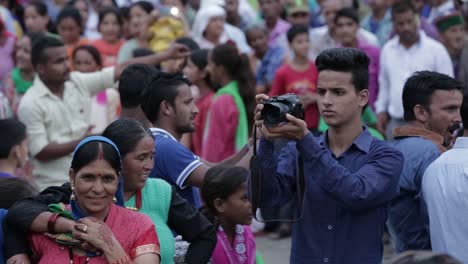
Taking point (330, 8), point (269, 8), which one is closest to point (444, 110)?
point (330, 8)

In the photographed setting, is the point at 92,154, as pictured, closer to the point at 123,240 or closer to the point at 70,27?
the point at 123,240

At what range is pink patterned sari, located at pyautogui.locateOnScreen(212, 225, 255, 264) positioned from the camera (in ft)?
18.0

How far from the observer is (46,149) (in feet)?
Result: 24.8

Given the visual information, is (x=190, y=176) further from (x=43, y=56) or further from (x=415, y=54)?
(x=415, y=54)

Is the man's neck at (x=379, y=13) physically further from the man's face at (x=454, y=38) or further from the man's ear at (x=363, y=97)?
the man's ear at (x=363, y=97)

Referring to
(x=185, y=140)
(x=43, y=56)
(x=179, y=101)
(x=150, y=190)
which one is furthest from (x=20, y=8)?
(x=150, y=190)

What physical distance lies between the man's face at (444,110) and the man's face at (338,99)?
3.26 ft

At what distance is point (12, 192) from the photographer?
5055mm

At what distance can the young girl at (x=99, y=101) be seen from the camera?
31.9ft

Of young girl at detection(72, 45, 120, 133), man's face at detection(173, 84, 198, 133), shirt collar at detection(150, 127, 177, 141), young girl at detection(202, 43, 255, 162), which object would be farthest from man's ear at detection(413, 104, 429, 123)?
young girl at detection(72, 45, 120, 133)

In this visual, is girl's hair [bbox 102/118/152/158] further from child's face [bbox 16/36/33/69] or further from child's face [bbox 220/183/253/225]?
child's face [bbox 16/36/33/69]

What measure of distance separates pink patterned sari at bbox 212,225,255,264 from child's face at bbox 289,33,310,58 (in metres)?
5.03

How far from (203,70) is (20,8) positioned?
21.5 ft

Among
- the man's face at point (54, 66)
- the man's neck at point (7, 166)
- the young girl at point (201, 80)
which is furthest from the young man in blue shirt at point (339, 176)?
the young girl at point (201, 80)
